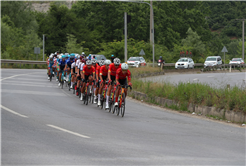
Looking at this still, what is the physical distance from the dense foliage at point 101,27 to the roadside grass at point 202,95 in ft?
129

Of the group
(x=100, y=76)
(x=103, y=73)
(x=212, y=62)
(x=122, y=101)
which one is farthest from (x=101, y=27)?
(x=122, y=101)

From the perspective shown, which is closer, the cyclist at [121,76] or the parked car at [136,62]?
the cyclist at [121,76]

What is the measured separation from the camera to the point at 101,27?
79.2 metres

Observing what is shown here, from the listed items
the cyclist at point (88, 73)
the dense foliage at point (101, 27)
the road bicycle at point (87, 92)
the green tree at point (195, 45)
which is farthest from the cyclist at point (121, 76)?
the green tree at point (195, 45)

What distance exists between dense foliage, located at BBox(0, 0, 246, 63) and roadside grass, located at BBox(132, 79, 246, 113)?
39407 mm

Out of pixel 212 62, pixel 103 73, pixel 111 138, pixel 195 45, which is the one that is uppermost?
pixel 195 45

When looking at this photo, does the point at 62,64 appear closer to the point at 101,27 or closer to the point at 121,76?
the point at 121,76

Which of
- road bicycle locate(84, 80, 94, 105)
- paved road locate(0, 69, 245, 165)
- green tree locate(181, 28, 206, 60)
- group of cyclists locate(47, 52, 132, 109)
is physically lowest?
paved road locate(0, 69, 245, 165)

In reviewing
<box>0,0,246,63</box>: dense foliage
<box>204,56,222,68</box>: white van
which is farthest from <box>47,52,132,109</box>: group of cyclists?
<box>0,0,246,63</box>: dense foliage

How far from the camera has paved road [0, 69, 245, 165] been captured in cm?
731

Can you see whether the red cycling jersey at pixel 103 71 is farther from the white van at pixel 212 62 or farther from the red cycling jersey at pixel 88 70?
the white van at pixel 212 62

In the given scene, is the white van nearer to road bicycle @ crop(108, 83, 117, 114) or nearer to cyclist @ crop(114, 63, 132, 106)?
road bicycle @ crop(108, 83, 117, 114)

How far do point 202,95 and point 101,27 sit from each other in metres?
66.3

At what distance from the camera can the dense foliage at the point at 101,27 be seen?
6725 centimetres
